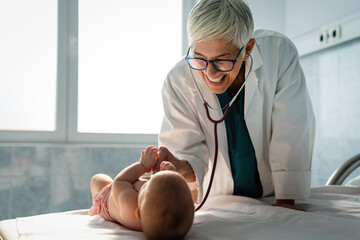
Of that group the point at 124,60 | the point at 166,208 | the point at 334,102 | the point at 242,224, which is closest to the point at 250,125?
the point at 242,224

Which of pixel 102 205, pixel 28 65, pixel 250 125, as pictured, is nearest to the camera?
pixel 102 205

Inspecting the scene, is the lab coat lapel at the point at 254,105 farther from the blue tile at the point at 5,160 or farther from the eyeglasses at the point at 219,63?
the blue tile at the point at 5,160

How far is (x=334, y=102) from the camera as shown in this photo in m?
2.81

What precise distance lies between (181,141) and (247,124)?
0.30m

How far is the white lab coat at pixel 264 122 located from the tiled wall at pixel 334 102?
115 centimetres

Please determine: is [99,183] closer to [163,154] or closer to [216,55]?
[163,154]

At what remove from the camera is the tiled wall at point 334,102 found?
8.57 ft

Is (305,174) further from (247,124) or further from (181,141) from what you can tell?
A: (181,141)

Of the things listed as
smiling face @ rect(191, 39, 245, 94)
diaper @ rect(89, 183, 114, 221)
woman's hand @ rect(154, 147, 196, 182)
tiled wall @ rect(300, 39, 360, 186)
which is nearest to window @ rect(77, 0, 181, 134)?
tiled wall @ rect(300, 39, 360, 186)

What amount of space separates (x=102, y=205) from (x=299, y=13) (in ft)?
8.48

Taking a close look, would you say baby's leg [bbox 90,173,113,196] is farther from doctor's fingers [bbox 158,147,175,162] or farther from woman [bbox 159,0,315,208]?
doctor's fingers [bbox 158,147,175,162]

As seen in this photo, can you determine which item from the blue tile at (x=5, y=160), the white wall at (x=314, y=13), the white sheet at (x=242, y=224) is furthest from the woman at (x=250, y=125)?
the blue tile at (x=5, y=160)

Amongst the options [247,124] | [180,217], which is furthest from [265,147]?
[180,217]

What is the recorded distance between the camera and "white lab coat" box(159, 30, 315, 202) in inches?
60.6
